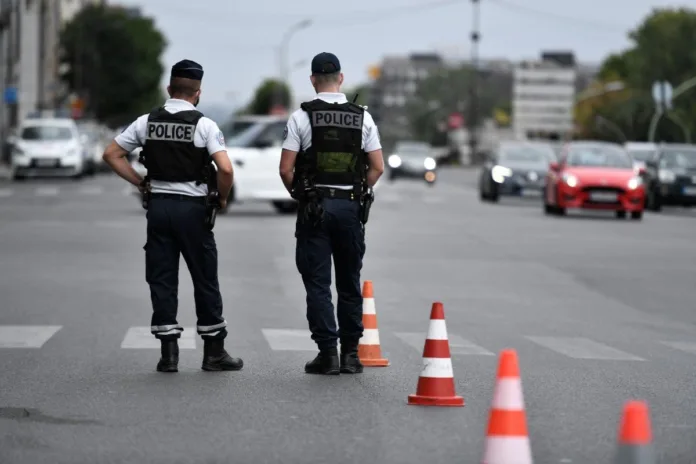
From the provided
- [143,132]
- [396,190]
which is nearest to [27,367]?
[143,132]

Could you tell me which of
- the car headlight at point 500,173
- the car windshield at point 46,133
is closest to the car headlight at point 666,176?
the car headlight at point 500,173

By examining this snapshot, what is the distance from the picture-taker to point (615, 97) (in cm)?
14750

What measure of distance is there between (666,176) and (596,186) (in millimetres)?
8565

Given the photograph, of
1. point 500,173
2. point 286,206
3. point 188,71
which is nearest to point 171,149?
point 188,71

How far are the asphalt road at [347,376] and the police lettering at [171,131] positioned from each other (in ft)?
4.54

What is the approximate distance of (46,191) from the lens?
1810 inches

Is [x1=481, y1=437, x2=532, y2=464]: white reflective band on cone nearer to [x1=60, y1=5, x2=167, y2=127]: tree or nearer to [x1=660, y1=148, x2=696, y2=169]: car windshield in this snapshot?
[x1=660, y1=148, x2=696, y2=169]: car windshield

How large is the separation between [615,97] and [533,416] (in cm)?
14026

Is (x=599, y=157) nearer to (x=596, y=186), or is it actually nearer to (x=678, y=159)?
(x=596, y=186)

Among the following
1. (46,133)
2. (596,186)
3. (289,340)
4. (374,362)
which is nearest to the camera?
(374,362)

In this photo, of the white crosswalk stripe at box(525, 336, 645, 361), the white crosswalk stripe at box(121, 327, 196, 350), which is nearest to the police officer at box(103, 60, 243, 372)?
the white crosswalk stripe at box(121, 327, 196, 350)

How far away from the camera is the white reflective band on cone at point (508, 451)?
6.84 metres

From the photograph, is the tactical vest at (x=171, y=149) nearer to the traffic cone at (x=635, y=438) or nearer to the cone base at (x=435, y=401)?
the cone base at (x=435, y=401)

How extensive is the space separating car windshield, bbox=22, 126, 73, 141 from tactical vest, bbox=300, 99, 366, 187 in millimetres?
44712
